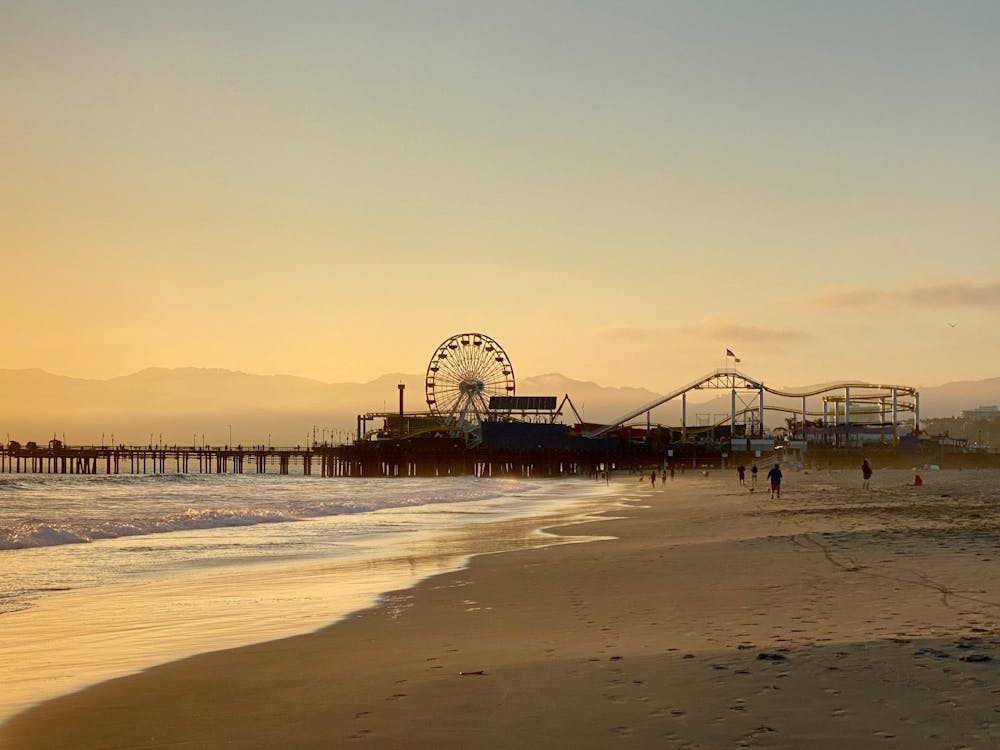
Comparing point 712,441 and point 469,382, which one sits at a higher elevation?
point 469,382

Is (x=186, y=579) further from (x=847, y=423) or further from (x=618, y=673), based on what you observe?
(x=847, y=423)

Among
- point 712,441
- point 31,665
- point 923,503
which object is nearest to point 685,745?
point 31,665

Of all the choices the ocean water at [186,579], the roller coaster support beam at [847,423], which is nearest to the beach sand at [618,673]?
the ocean water at [186,579]

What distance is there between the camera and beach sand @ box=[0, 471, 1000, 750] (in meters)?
5.76

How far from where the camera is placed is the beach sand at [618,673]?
576cm

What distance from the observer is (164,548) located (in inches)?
893

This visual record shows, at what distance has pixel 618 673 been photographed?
24.1 ft

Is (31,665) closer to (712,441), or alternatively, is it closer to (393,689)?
(393,689)

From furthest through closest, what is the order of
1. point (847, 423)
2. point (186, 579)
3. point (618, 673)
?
point (847, 423), point (186, 579), point (618, 673)

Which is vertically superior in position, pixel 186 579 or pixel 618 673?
pixel 618 673

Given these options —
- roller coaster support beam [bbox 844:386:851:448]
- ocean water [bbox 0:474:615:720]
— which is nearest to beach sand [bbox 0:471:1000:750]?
ocean water [bbox 0:474:615:720]

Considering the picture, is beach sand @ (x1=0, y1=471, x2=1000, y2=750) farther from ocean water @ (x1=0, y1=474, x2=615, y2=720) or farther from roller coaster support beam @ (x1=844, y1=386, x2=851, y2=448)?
roller coaster support beam @ (x1=844, y1=386, x2=851, y2=448)

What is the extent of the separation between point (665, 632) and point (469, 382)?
123280 mm

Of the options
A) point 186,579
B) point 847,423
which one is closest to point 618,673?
point 186,579
